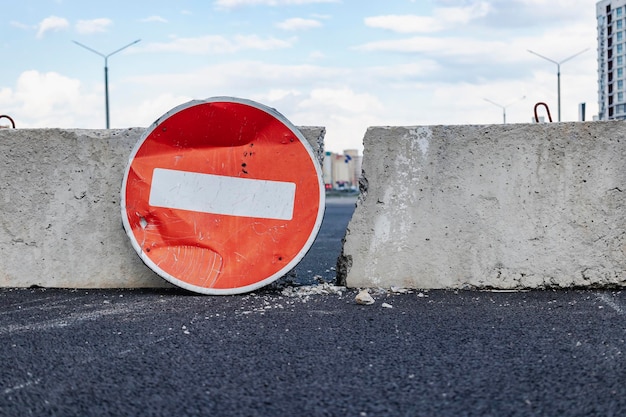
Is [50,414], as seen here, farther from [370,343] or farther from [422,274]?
[422,274]

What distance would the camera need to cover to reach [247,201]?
532 cm

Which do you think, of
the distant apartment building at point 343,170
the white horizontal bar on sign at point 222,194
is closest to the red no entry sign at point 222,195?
the white horizontal bar on sign at point 222,194

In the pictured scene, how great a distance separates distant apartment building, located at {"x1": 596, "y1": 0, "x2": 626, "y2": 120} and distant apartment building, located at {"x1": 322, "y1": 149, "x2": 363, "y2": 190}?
1139 inches

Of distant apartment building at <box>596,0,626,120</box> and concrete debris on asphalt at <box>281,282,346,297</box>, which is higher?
distant apartment building at <box>596,0,626,120</box>

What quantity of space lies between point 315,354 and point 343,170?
90.2m

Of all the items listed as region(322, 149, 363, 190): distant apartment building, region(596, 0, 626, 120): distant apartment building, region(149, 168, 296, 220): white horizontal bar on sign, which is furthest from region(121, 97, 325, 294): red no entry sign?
region(596, 0, 626, 120): distant apartment building

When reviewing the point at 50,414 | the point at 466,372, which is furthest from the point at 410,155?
the point at 50,414

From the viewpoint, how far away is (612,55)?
3204 inches

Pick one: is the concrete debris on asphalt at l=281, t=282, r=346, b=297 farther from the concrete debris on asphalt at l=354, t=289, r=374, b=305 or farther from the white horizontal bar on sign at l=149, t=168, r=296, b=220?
the white horizontal bar on sign at l=149, t=168, r=296, b=220

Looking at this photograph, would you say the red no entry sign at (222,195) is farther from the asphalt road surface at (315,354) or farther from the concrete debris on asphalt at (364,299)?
the concrete debris on asphalt at (364,299)

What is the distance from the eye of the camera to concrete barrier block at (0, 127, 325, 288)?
570cm

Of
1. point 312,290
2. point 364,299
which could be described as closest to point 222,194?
point 312,290

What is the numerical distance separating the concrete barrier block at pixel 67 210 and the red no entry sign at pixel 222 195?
1.20 ft

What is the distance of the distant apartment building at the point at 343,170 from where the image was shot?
85.9 meters
